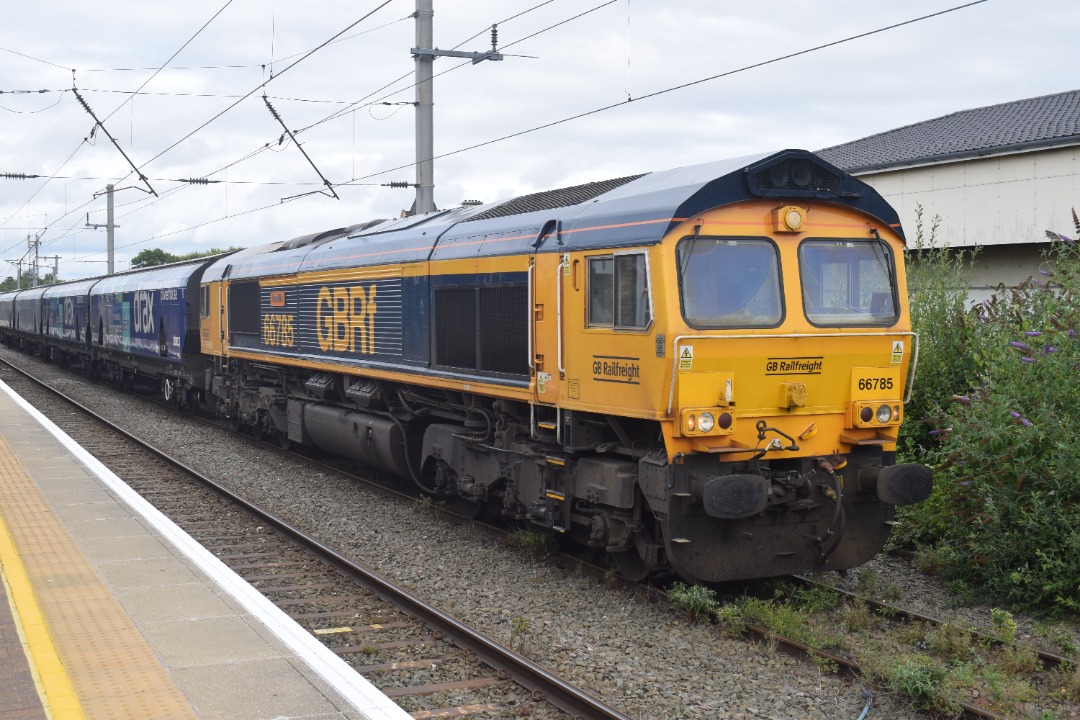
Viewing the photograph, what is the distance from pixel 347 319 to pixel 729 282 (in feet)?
23.3

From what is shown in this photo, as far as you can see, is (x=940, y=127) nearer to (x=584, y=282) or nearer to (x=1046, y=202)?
(x=1046, y=202)

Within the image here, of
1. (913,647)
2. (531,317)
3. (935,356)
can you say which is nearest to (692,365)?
(531,317)

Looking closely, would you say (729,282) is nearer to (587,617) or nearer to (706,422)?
(706,422)

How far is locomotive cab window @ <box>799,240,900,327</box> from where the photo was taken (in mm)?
8586

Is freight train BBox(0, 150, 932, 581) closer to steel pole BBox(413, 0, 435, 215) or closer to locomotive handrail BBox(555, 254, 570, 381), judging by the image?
locomotive handrail BBox(555, 254, 570, 381)

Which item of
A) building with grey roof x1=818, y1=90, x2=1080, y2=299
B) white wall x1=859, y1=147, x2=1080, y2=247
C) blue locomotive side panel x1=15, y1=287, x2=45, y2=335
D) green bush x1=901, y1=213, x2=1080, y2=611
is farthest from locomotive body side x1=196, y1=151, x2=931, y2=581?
blue locomotive side panel x1=15, y1=287, x2=45, y2=335

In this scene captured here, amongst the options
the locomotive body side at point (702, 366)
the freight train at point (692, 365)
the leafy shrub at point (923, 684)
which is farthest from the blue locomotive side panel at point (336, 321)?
the leafy shrub at point (923, 684)

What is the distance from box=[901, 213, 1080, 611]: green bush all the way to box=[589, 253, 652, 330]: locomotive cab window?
333cm

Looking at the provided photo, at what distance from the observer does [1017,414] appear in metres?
8.86

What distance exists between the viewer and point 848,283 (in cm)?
881

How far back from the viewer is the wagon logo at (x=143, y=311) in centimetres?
2462

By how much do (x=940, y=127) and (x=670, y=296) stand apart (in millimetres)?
20806

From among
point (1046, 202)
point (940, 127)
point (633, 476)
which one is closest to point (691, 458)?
point (633, 476)

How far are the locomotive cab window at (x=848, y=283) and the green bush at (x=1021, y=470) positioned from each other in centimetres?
137
